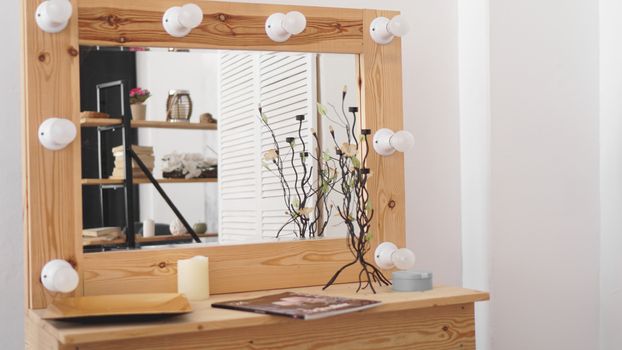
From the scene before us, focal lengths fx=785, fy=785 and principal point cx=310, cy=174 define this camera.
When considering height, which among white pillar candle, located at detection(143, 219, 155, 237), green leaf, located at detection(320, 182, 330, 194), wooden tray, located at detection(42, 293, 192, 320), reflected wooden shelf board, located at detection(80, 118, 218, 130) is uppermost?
reflected wooden shelf board, located at detection(80, 118, 218, 130)

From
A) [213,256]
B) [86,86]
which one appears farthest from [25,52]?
[213,256]

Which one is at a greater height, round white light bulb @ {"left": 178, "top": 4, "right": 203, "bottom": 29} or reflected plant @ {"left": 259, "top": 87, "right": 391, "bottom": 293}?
round white light bulb @ {"left": 178, "top": 4, "right": 203, "bottom": 29}

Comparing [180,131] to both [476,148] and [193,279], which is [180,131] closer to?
[193,279]

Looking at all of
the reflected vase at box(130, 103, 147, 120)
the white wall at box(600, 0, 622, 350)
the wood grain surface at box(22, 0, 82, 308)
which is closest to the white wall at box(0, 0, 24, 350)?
the wood grain surface at box(22, 0, 82, 308)

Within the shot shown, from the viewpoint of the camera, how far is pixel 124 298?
1.67m

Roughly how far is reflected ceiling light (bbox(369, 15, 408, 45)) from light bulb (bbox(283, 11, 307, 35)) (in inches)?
8.9

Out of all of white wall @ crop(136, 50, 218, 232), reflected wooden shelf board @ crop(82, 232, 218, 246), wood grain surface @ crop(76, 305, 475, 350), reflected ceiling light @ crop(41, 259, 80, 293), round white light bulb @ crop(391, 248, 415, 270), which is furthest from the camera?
round white light bulb @ crop(391, 248, 415, 270)

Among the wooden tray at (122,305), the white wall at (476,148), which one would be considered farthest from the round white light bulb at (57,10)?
the white wall at (476,148)

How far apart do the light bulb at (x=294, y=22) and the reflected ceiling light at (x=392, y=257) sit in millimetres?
589

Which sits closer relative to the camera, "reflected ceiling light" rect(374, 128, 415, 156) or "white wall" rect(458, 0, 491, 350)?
"reflected ceiling light" rect(374, 128, 415, 156)

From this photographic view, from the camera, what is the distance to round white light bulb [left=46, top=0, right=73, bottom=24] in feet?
5.54

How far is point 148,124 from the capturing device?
6.20ft

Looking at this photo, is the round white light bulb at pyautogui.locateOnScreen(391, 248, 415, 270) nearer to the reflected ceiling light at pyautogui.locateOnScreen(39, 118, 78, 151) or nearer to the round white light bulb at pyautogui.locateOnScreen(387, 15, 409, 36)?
the round white light bulb at pyautogui.locateOnScreen(387, 15, 409, 36)

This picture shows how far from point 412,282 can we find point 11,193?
994mm
